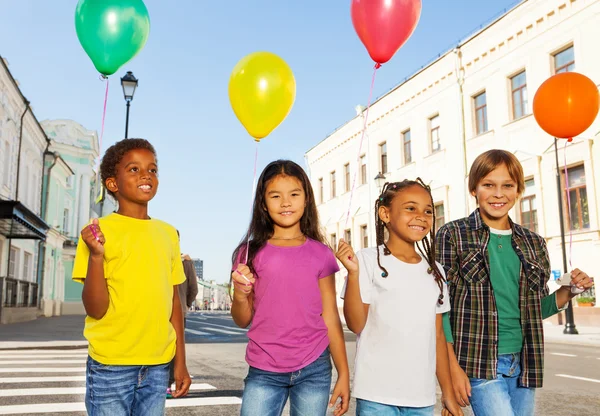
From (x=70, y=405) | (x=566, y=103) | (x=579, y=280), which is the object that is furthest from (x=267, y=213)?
(x=70, y=405)

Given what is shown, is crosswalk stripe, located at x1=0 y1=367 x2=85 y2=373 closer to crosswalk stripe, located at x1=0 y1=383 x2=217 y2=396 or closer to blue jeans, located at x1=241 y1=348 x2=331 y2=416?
crosswalk stripe, located at x1=0 y1=383 x2=217 y2=396

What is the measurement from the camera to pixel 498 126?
2173 centimetres

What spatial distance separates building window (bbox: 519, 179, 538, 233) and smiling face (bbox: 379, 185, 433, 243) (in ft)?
58.8

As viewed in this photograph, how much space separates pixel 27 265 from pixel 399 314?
3105cm

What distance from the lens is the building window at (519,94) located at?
2072 cm

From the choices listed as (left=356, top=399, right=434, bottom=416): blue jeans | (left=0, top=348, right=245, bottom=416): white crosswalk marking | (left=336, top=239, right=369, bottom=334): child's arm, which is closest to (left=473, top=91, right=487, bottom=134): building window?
(left=0, top=348, right=245, bottom=416): white crosswalk marking

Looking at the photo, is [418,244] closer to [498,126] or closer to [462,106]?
[498,126]

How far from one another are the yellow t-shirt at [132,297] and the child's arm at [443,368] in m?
1.29

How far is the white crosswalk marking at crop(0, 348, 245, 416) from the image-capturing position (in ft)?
20.5

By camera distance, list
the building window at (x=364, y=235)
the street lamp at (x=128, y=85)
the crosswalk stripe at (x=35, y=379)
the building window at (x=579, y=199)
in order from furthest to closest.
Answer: the building window at (x=364, y=235), the building window at (x=579, y=199), the street lamp at (x=128, y=85), the crosswalk stripe at (x=35, y=379)

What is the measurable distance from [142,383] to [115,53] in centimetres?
258

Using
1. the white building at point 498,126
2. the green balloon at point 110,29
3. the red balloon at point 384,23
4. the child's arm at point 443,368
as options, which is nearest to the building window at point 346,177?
the white building at point 498,126

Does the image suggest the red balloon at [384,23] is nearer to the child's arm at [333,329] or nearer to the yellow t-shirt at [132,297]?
the child's arm at [333,329]

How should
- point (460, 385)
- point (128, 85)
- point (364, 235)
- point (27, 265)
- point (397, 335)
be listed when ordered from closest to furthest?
point (397, 335) < point (460, 385) < point (128, 85) < point (27, 265) < point (364, 235)
